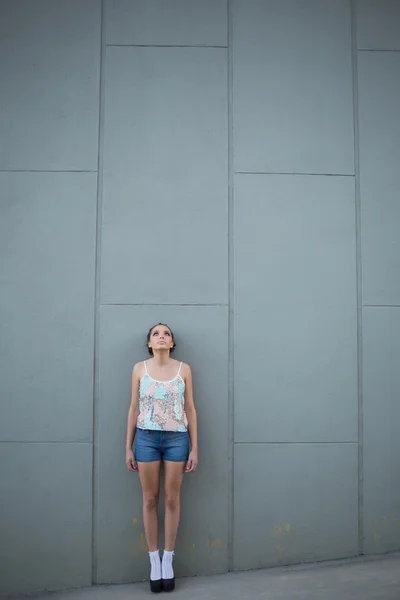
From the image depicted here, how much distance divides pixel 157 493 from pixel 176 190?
2418 millimetres

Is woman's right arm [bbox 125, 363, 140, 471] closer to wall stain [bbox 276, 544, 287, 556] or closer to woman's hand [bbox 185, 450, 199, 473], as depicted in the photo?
woman's hand [bbox 185, 450, 199, 473]

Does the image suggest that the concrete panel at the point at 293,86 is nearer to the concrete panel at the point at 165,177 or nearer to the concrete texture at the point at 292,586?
the concrete panel at the point at 165,177

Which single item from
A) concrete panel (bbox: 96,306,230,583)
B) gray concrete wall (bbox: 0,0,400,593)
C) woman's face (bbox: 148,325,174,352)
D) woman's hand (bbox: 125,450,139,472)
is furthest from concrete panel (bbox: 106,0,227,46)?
woman's hand (bbox: 125,450,139,472)

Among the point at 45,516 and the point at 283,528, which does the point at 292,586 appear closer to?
the point at 283,528

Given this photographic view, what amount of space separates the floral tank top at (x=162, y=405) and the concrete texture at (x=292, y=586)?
120 centimetres

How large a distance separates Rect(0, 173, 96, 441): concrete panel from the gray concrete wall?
2 centimetres

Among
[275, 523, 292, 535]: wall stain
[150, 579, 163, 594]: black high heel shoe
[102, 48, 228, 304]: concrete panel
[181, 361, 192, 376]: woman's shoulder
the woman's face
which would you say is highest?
[102, 48, 228, 304]: concrete panel

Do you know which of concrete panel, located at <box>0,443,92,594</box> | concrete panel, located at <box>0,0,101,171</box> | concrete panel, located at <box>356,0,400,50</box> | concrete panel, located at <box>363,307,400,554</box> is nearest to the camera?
concrete panel, located at <box>0,443,92,594</box>

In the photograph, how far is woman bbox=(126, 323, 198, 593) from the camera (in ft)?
13.3

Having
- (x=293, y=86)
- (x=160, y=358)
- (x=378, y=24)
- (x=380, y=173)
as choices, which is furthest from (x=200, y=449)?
(x=378, y=24)

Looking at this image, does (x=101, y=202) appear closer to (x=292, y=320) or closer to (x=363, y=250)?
(x=292, y=320)

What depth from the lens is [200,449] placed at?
4422 millimetres

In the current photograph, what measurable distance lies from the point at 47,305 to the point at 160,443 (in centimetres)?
145

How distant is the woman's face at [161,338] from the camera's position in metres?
4.17
